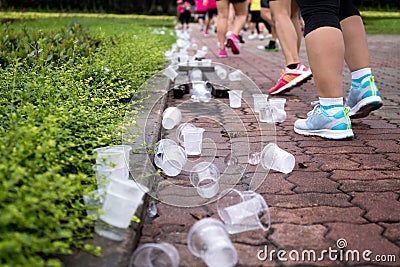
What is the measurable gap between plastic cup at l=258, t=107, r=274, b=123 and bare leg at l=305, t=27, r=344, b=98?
620 millimetres

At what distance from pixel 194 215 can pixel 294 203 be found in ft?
1.61

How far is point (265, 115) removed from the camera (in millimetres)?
4180

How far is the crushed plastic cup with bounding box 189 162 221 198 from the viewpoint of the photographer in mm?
2584

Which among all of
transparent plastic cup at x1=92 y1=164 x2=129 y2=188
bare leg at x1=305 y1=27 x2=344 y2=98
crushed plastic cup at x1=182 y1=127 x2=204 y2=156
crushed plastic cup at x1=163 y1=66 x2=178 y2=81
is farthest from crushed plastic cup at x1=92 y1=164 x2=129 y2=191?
crushed plastic cup at x1=163 y1=66 x2=178 y2=81

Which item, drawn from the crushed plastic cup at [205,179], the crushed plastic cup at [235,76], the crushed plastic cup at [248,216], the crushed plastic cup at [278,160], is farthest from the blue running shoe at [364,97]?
the crushed plastic cup at [235,76]

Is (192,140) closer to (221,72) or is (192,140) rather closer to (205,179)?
(205,179)

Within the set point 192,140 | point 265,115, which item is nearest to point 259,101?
point 265,115

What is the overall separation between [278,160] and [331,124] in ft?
2.47

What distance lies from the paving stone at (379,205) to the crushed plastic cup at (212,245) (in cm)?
75

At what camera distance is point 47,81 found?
3137 millimetres

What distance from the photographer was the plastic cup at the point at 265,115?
4074 mm

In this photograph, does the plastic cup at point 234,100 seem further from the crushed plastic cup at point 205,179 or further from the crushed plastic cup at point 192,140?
the crushed plastic cup at point 205,179

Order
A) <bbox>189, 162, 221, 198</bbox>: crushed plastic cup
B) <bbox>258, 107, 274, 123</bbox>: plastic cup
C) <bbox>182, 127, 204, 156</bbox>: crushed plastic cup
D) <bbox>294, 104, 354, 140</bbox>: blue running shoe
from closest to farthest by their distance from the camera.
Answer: <bbox>189, 162, 221, 198</bbox>: crushed plastic cup < <bbox>182, 127, 204, 156</bbox>: crushed plastic cup < <bbox>294, 104, 354, 140</bbox>: blue running shoe < <bbox>258, 107, 274, 123</bbox>: plastic cup

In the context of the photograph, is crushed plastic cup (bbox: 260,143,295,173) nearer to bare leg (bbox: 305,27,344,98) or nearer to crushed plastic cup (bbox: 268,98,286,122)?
bare leg (bbox: 305,27,344,98)
